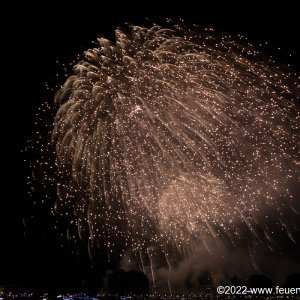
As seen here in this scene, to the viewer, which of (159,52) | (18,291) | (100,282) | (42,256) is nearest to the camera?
(159,52)

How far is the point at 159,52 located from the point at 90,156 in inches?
232

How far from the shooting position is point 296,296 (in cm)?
2561

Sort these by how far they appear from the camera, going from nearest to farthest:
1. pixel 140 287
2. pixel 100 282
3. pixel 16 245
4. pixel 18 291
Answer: pixel 16 245, pixel 18 291, pixel 100 282, pixel 140 287

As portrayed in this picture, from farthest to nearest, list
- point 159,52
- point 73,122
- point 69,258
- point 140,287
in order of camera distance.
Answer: point 140,287 → point 69,258 → point 73,122 → point 159,52

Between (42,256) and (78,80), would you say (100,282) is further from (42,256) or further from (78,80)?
(78,80)

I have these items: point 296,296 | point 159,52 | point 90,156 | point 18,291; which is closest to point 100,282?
point 18,291

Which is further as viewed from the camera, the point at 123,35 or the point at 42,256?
the point at 42,256

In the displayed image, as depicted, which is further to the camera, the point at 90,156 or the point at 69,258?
the point at 69,258

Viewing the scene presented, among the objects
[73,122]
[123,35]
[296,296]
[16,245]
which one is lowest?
[296,296]

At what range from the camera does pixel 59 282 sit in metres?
39.7

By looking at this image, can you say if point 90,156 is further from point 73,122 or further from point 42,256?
point 42,256

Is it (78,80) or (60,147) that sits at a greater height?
(78,80)

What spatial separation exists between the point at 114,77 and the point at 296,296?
1886 centimetres

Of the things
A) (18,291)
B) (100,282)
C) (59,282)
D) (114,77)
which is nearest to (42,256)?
(59,282)
